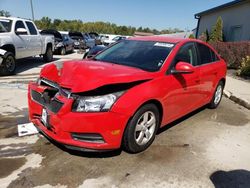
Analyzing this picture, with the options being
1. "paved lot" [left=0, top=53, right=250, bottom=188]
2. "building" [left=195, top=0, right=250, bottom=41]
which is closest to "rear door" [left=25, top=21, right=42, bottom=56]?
"paved lot" [left=0, top=53, right=250, bottom=188]

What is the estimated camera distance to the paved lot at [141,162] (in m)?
3.46

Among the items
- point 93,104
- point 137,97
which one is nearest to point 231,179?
point 137,97

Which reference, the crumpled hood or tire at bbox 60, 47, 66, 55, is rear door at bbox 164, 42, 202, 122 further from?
tire at bbox 60, 47, 66, 55

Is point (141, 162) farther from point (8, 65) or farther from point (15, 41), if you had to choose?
point (15, 41)

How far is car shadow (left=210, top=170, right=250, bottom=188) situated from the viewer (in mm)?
3559

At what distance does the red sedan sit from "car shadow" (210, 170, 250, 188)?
1066mm

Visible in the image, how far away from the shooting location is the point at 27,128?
4.93m

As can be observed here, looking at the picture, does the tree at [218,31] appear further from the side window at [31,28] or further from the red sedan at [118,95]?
the red sedan at [118,95]

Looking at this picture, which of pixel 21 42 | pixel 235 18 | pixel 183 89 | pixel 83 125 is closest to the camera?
pixel 83 125

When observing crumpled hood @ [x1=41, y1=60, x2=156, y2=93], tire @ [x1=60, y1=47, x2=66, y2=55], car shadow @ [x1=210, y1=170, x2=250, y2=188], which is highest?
crumpled hood @ [x1=41, y1=60, x2=156, y2=93]

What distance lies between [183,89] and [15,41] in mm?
8018

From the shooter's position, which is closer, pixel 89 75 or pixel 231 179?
pixel 231 179

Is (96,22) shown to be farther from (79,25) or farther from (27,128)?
(27,128)

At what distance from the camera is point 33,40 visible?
12539 mm
